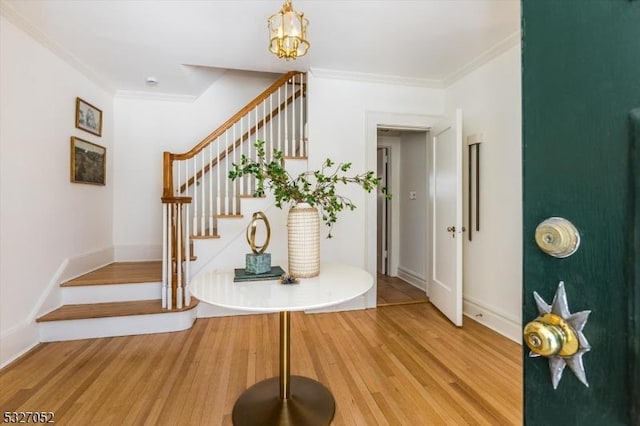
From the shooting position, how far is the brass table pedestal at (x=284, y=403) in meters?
1.57

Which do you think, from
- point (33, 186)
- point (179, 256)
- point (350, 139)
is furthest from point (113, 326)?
point (350, 139)

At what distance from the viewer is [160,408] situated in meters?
1.70

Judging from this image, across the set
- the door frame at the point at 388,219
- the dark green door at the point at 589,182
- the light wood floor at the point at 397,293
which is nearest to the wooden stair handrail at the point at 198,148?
the door frame at the point at 388,219

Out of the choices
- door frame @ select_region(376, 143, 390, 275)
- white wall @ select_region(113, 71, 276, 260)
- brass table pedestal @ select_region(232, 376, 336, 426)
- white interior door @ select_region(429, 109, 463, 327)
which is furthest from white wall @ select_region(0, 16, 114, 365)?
door frame @ select_region(376, 143, 390, 275)

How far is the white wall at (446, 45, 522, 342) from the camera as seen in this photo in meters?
2.50

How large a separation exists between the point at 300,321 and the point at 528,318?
106 inches

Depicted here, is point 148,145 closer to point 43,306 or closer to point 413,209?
point 43,306

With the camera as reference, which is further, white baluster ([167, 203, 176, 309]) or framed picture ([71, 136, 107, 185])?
framed picture ([71, 136, 107, 185])

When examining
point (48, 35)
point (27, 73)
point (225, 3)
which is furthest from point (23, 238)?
point (225, 3)

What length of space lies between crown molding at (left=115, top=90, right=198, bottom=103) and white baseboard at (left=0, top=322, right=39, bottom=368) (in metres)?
2.73

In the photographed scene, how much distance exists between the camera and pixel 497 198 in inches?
106

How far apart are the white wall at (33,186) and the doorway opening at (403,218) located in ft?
10.6

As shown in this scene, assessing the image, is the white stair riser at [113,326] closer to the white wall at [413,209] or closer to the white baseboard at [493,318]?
the white baseboard at [493,318]

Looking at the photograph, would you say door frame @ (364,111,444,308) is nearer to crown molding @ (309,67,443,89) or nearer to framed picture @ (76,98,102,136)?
crown molding @ (309,67,443,89)
